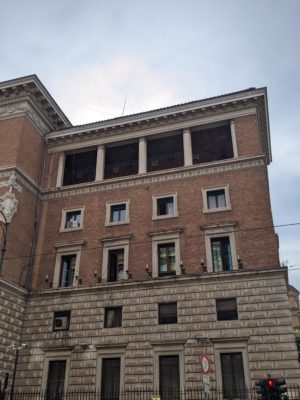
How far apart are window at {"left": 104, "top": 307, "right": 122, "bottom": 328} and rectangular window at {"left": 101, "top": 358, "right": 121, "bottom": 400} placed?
1.90 metres

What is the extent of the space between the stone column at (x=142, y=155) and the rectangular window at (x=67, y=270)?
24.2ft

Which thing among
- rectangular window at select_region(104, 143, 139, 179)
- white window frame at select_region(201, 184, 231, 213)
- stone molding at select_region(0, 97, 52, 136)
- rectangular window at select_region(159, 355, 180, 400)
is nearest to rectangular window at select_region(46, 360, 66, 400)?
rectangular window at select_region(159, 355, 180, 400)

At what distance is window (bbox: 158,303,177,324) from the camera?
2400cm

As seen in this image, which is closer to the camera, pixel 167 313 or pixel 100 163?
pixel 167 313

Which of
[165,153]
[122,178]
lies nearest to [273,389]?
[122,178]

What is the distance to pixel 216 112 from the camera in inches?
1152

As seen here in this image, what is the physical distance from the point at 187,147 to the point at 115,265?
30.1ft

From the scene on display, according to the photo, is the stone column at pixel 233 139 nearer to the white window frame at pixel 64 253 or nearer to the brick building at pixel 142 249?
the brick building at pixel 142 249

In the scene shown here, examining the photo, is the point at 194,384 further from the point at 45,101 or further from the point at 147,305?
the point at 45,101

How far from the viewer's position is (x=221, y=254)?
25.1m

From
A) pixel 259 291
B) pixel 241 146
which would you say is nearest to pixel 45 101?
pixel 241 146

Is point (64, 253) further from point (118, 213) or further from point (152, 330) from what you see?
point (152, 330)

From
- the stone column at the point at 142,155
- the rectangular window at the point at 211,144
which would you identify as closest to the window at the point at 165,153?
the stone column at the point at 142,155

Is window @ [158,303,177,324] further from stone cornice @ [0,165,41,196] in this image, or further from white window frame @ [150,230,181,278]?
stone cornice @ [0,165,41,196]
